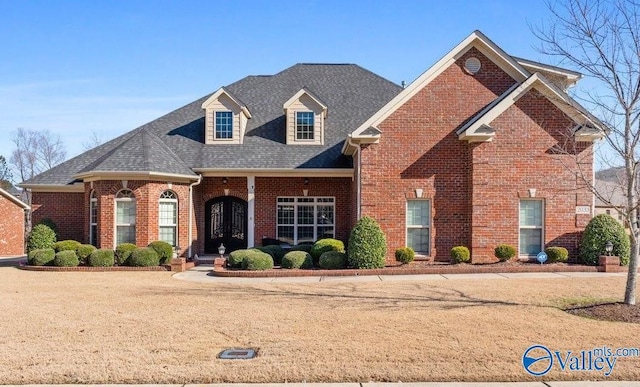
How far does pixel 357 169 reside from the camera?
59.9 ft

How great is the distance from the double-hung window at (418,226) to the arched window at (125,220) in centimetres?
968

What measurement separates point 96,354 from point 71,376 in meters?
0.88

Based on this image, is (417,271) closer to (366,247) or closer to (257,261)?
(366,247)

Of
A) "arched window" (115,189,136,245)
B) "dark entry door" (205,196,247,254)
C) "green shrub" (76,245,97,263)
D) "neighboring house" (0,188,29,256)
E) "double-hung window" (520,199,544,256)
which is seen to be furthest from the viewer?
"neighboring house" (0,188,29,256)

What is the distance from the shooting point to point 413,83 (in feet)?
58.2

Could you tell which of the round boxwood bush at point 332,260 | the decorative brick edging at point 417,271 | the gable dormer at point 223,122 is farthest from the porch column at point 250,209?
the round boxwood bush at point 332,260

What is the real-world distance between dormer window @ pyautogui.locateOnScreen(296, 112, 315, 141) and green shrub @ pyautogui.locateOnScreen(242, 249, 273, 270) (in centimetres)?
678

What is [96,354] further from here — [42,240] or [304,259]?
Answer: [42,240]

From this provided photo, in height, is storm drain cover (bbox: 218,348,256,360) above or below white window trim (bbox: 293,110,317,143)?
below

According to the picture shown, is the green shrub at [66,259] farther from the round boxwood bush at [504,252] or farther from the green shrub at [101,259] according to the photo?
the round boxwood bush at [504,252]

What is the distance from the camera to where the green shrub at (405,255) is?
55.6 ft

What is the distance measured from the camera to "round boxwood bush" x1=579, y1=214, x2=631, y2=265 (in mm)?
16219

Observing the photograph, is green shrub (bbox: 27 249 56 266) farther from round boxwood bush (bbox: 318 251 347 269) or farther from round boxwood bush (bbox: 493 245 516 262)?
round boxwood bush (bbox: 493 245 516 262)

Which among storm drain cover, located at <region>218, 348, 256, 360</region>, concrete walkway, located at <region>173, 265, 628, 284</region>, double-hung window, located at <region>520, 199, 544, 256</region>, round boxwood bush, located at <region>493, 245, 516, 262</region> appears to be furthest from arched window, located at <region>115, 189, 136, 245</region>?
double-hung window, located at <region>520, 199, 544, 256</region>
